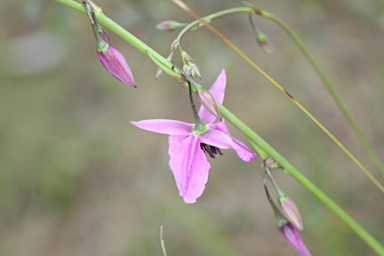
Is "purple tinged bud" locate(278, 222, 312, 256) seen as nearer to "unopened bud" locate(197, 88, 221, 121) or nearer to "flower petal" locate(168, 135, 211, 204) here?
"flower petal" locate(168, 135, 211, 204)

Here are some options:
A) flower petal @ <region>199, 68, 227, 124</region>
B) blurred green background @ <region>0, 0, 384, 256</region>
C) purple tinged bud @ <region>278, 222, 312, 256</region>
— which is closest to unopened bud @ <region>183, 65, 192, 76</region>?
flower petal @ <region>199, 68, 227, 124</region>

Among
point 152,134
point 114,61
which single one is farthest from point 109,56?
point 152,134

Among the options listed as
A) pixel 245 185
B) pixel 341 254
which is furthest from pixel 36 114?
pixel 341 254

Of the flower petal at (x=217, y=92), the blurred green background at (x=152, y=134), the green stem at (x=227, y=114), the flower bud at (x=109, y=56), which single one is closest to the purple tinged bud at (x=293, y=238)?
the green stem at (x=227, y=114)

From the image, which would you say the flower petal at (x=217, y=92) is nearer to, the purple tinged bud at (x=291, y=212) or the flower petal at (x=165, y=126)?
the flower petal at (x=165, y=126)

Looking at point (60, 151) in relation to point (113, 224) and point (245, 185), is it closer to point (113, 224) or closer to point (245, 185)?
point (113, 224)

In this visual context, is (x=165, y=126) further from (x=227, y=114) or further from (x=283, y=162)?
(x=283, y=162)
